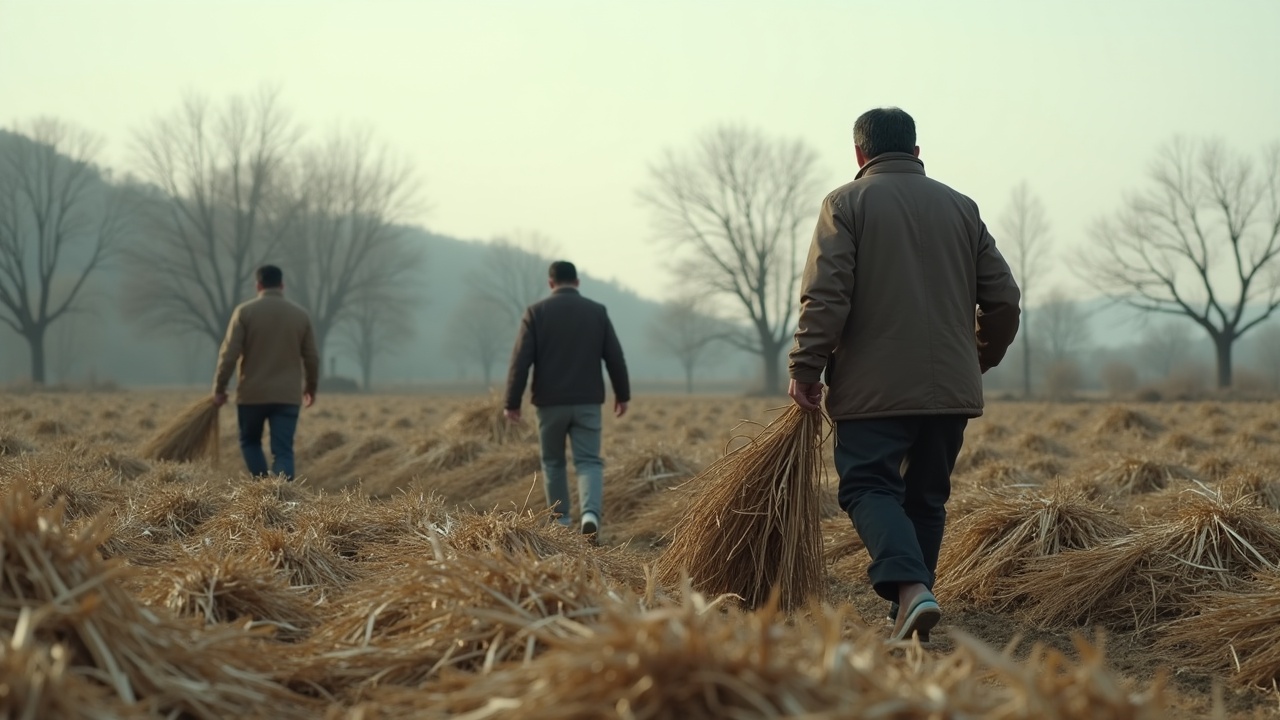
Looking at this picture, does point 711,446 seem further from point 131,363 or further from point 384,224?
point 131,363

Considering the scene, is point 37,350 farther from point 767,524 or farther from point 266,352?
point 767,524

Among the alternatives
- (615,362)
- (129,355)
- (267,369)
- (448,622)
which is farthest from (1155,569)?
(129,355)

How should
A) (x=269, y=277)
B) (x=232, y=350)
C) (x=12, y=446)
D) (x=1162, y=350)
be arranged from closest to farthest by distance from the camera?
1. (x=232, y=350)
2. (x=12, y=446)
3. (x=269, y=277)
4. (x=1162, y=350)

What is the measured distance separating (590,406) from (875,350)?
3.20m

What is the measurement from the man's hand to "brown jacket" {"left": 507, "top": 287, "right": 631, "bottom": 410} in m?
2.83

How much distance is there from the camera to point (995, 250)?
4207mm

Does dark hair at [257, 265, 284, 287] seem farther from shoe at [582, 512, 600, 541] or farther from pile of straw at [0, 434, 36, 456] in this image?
shoe at [582, 512, 600, 541]

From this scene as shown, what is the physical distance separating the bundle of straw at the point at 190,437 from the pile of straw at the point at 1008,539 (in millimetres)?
6940

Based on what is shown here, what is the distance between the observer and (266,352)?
824cm

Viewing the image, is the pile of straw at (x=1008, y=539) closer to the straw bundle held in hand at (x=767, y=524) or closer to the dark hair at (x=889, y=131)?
Result: the straw bundle held in hand at (x=767, y=524)

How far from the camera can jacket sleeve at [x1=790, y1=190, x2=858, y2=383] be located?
3.89 m

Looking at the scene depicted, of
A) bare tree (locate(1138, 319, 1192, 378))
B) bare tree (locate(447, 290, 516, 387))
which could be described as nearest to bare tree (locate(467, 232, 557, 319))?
bare tree (locate(447, 290, 516, 387))

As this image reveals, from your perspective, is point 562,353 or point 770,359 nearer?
point 562,353

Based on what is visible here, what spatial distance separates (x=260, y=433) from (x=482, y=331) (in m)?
93.9
